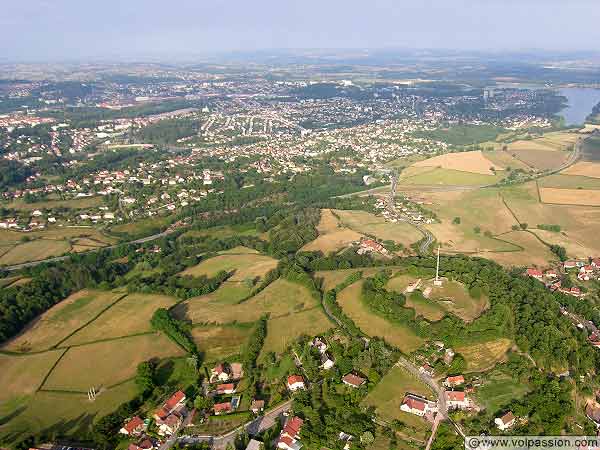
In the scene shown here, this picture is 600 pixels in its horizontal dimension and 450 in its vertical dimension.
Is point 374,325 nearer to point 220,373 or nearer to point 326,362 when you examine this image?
point 326,362

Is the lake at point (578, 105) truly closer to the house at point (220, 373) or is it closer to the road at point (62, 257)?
the road at point (62, 257)

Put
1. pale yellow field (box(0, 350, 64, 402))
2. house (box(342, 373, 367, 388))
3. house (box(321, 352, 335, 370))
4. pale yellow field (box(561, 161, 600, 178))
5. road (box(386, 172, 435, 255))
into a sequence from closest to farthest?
house (box(342, 373, 367, 388)) → pale yellow field (box(0, 350, 64, 402)) → house (box(321, 352, 335, 370)) → road (box(386, 172, 435, 255)) → pale yellow field (box(561, 161, 600, 178))

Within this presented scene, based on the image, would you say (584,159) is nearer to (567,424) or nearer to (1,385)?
(567,424)

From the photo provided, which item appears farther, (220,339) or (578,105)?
(578,105)

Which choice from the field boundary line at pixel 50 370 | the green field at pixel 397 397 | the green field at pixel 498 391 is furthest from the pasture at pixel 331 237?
the field boundary line at pixel 50 370

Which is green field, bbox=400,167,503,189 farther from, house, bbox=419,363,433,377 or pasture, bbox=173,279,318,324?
house, bbox=419,363,433,377

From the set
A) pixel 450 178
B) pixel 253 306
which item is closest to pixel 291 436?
pixel 253 306

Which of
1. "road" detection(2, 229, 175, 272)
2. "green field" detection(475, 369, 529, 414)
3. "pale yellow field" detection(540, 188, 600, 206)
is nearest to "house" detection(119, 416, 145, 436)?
"green field" detection(475, 369, 529, 414)
